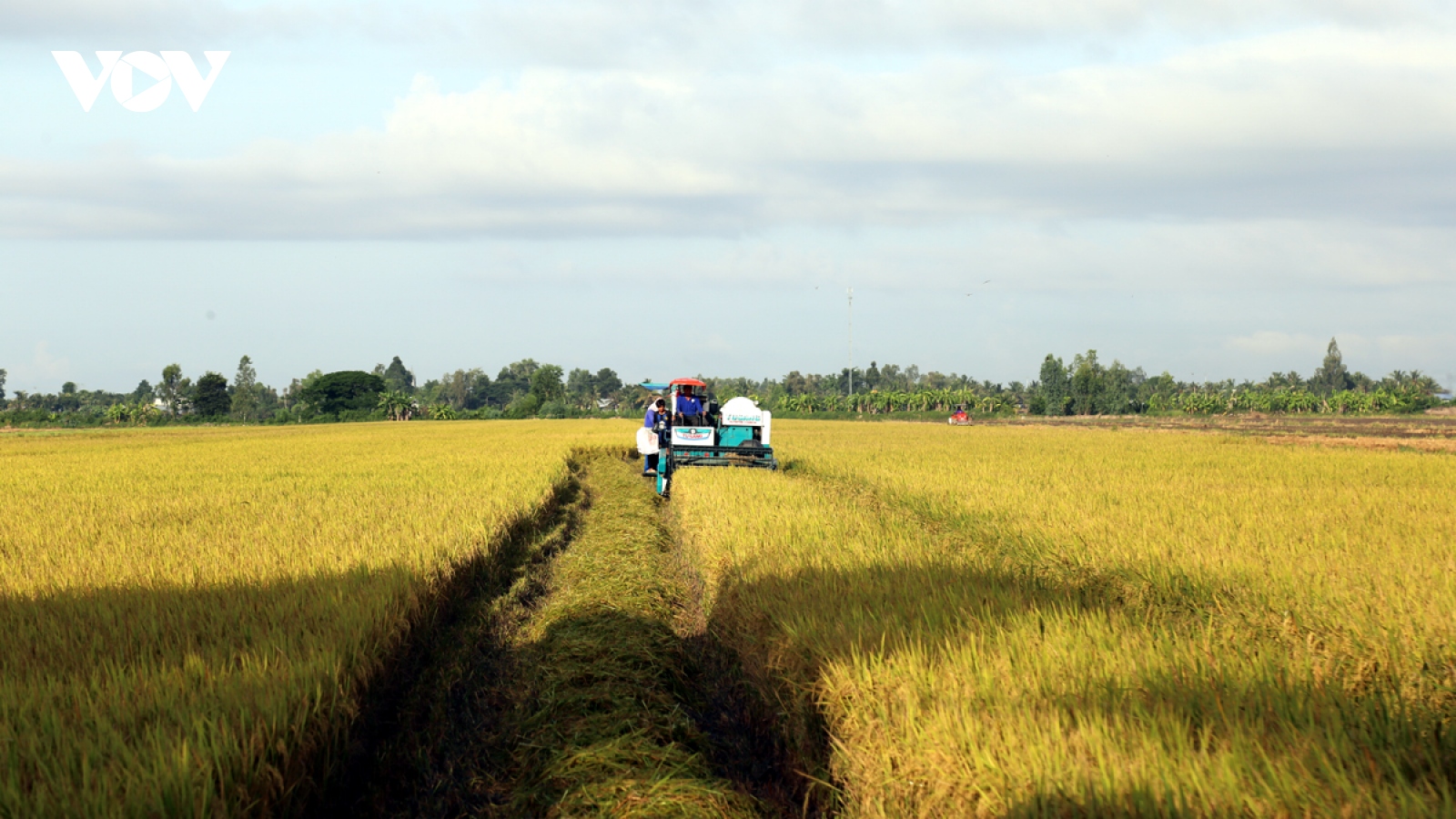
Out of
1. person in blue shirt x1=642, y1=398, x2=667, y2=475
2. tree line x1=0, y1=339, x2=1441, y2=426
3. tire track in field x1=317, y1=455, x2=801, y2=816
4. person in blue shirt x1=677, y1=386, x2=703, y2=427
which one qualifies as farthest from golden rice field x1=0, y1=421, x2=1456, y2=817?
tree line x1=0, y1=339, x2=1441, y2=426

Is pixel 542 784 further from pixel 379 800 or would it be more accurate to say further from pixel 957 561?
pixel 957 561

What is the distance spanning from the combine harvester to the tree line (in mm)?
55009

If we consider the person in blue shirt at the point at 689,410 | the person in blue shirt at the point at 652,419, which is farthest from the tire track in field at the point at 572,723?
the person in blue shirt at the point at 689,410

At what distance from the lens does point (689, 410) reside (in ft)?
55.2

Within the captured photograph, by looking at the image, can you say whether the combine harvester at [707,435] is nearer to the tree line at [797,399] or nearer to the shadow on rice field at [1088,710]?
the shadow on rice field at [1088,710]

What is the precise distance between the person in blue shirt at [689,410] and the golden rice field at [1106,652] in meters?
6.80

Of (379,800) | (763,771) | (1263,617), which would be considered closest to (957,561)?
(1263,617)

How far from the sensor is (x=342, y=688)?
4078 mm

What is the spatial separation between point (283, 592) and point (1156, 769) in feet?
17.8

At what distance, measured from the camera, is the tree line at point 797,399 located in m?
96.4

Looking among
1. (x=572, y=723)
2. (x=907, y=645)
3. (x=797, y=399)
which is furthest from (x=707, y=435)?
(x=797, y=399)

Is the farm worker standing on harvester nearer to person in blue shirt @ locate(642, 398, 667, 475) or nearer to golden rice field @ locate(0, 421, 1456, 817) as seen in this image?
person in blue shirt @ locate(642, 398, 667, 475)

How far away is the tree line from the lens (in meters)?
96.4

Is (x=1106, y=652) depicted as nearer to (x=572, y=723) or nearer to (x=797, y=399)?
(x=572, y=723)
